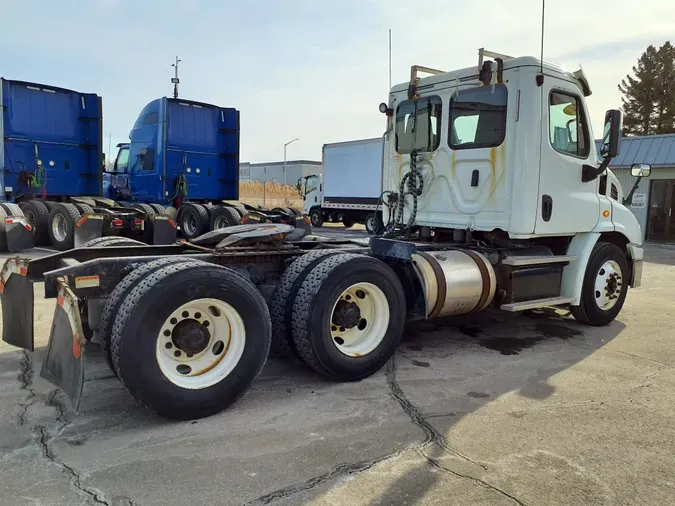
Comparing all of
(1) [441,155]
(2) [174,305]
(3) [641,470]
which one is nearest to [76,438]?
(2) [174,305]

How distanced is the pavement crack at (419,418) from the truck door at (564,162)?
2.47m

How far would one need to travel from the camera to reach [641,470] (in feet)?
11.0

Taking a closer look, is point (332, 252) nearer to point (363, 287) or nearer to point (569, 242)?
point (363, 287)

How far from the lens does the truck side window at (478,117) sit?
236 inches

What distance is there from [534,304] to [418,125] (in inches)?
98.3

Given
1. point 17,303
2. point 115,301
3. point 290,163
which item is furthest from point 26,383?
point 290,163

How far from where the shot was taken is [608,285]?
6.98 metres

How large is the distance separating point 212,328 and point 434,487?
1897 millimetres

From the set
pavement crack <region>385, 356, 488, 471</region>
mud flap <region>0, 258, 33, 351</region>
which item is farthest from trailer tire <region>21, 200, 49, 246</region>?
pavement crack <region>385, 356, 488, 471</region>

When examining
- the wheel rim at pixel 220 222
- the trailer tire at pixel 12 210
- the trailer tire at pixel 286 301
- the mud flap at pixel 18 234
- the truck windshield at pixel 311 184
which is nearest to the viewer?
the trailer tire at pixel 286 301

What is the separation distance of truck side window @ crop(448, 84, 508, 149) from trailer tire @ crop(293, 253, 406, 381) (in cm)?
212

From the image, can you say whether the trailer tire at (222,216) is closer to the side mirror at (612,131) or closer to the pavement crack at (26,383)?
the pavement crack at (26,383)

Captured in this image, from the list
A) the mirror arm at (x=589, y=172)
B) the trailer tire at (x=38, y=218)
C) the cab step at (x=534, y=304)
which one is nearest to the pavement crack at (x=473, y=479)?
the cab step at (x=534, y=304)

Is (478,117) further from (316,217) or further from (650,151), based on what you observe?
(316,217)
